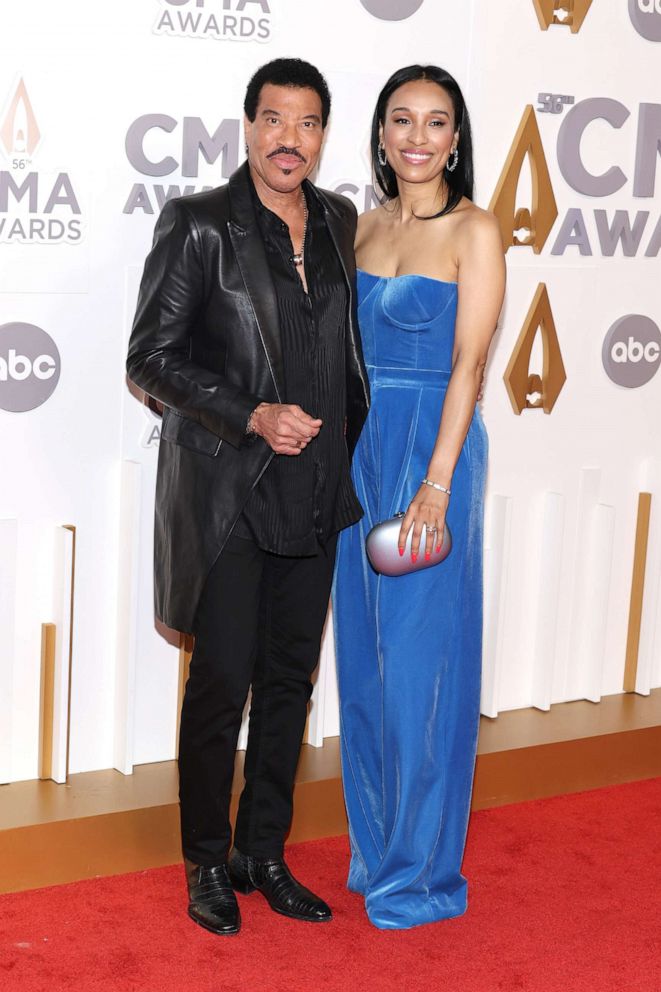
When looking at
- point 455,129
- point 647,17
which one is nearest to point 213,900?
point 455,129

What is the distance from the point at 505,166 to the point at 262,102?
124 centimetres

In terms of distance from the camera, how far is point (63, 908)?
9.68ft

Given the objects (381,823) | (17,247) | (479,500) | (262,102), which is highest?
(262,102)

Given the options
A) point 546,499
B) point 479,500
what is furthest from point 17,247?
point 546,499

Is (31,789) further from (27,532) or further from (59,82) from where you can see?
(59,82)

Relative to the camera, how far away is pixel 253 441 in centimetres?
267

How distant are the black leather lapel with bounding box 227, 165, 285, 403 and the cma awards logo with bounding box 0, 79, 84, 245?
61 cm

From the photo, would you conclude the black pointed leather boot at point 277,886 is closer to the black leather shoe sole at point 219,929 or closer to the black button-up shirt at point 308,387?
the black leather shoe sole at point 219,929

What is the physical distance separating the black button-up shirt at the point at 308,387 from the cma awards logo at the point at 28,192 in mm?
619

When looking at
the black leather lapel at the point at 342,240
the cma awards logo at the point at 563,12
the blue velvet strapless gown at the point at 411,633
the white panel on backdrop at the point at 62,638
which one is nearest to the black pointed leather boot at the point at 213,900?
the blue velvet strapless gown at the point at 411,633

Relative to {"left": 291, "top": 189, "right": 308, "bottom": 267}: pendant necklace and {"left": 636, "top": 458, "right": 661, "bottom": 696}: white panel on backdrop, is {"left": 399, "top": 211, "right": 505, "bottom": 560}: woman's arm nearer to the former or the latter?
{"left": 291, "top": 189, "right": 308, "bottom": 267}: pendant necklace

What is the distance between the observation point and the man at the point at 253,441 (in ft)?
8.64

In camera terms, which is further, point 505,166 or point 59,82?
point 505,166

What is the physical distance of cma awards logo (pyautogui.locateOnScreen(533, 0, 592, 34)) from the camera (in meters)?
3.68
